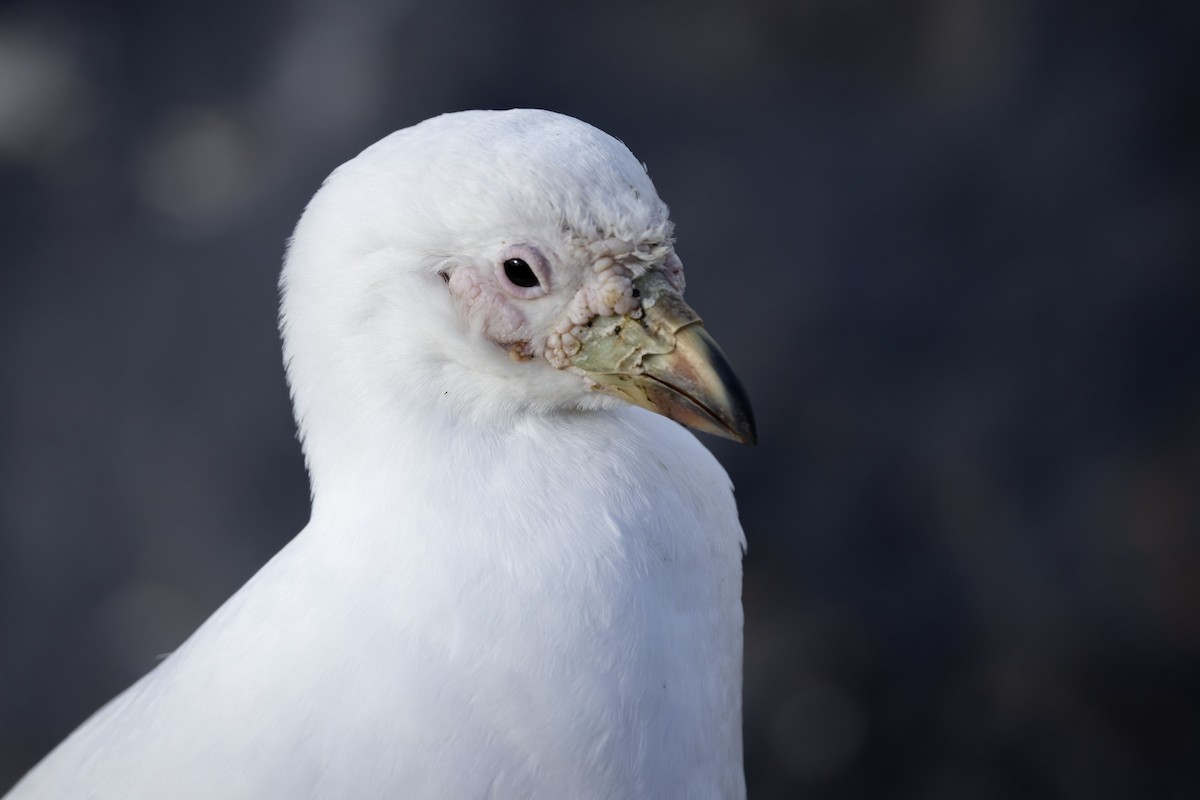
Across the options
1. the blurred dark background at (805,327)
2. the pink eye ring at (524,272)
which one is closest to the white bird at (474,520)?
the pink eye ring at (524,272)

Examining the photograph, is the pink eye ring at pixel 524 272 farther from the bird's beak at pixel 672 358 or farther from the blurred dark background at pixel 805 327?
the blurred dark background at pixel 805 327

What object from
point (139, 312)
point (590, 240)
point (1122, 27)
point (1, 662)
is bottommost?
point (1, 662)

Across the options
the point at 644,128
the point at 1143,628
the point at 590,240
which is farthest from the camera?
the point at 644,128

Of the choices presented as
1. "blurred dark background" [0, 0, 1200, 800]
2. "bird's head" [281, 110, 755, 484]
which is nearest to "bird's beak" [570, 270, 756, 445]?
"bird's head" [281, 110, 755, 484]

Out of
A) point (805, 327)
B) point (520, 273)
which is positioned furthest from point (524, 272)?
point (805, 327)

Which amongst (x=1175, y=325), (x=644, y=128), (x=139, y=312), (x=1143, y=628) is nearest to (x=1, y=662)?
(x=139, y=312)

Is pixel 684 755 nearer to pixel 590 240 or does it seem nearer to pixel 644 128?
pixel 590 240
